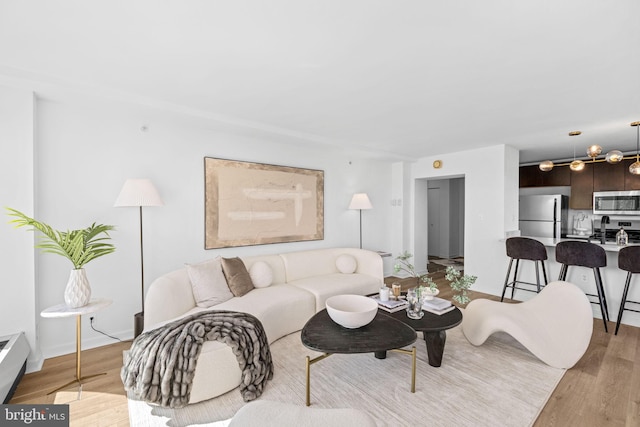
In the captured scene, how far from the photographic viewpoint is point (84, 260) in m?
2.26

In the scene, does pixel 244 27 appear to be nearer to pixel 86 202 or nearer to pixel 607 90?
pixel 86 202

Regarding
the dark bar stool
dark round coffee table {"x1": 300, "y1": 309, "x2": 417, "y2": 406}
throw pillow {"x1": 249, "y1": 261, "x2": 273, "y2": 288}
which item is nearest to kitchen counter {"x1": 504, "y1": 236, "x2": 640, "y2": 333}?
the dark bar stool

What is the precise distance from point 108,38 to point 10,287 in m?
2.14

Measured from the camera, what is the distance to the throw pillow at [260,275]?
11.0 feet

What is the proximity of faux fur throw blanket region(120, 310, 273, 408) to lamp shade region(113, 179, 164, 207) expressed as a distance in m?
1.18

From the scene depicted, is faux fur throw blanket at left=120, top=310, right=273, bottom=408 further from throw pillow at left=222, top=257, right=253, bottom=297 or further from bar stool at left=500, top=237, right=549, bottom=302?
bar stool at left=500, top=237, right=549, bottom=302

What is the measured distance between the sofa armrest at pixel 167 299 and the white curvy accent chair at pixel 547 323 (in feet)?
9.04

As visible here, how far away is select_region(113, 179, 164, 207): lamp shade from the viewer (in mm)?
2648

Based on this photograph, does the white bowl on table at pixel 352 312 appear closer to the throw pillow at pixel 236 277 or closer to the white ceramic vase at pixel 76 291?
the throw pillow at pixel 236 277

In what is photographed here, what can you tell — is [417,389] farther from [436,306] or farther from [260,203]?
[260,203]

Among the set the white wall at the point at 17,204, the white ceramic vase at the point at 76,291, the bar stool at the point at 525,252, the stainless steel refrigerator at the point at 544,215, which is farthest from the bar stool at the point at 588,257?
the white wall at the point at 17,204

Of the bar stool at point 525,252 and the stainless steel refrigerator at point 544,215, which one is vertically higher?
the stainless steel refrigerator at point 544,215

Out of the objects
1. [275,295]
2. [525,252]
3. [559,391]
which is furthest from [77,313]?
[525,252]

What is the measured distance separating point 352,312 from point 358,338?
215mm
